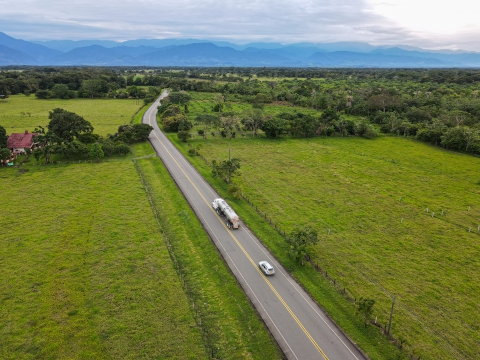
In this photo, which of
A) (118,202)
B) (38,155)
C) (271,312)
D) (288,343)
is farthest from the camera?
(38,155)

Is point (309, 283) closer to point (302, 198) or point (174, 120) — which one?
point (302, 198)

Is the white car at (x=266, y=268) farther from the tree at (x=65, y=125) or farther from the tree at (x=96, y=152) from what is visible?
the tree at (x=65, y=125)

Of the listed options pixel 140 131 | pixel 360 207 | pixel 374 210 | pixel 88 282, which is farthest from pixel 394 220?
pixel 140 131

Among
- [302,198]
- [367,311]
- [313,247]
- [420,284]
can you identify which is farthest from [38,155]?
[420,284]

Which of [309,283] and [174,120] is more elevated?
[174,120]

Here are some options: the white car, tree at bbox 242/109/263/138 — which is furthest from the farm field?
the white car

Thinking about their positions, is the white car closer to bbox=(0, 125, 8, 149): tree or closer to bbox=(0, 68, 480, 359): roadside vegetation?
bbox=(0, 68, 480, 359): roadside vegetation
